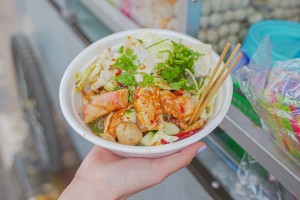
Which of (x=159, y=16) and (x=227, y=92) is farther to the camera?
(x=159, y=16)

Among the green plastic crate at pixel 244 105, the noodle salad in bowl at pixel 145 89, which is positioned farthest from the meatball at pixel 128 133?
the green plastic crate at pixel 244 105

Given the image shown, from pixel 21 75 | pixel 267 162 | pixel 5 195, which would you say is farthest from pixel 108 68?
pixel 21 75

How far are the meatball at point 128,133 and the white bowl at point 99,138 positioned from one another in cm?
3

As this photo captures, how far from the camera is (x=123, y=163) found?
0.81 m

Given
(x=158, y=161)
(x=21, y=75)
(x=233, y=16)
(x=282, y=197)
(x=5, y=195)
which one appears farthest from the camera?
(x=21, y=75)

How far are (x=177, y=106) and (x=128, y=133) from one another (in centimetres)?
13

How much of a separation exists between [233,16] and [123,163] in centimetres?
74

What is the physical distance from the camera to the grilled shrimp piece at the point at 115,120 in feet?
2.60

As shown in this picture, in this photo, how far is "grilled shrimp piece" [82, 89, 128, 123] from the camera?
79cm

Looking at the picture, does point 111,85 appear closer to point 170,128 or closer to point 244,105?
point 170,128

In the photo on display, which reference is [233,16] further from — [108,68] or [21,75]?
[21,75]

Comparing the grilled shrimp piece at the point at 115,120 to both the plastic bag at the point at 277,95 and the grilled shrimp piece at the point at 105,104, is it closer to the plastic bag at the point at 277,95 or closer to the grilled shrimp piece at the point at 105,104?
the grilled shrimp piece at the point at 105,104

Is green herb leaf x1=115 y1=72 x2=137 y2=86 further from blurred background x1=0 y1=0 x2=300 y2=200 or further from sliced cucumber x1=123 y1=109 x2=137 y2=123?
blurred background x1=0 y1=0 x2=300 y2=200

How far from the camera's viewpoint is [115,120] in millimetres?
Result: 810
